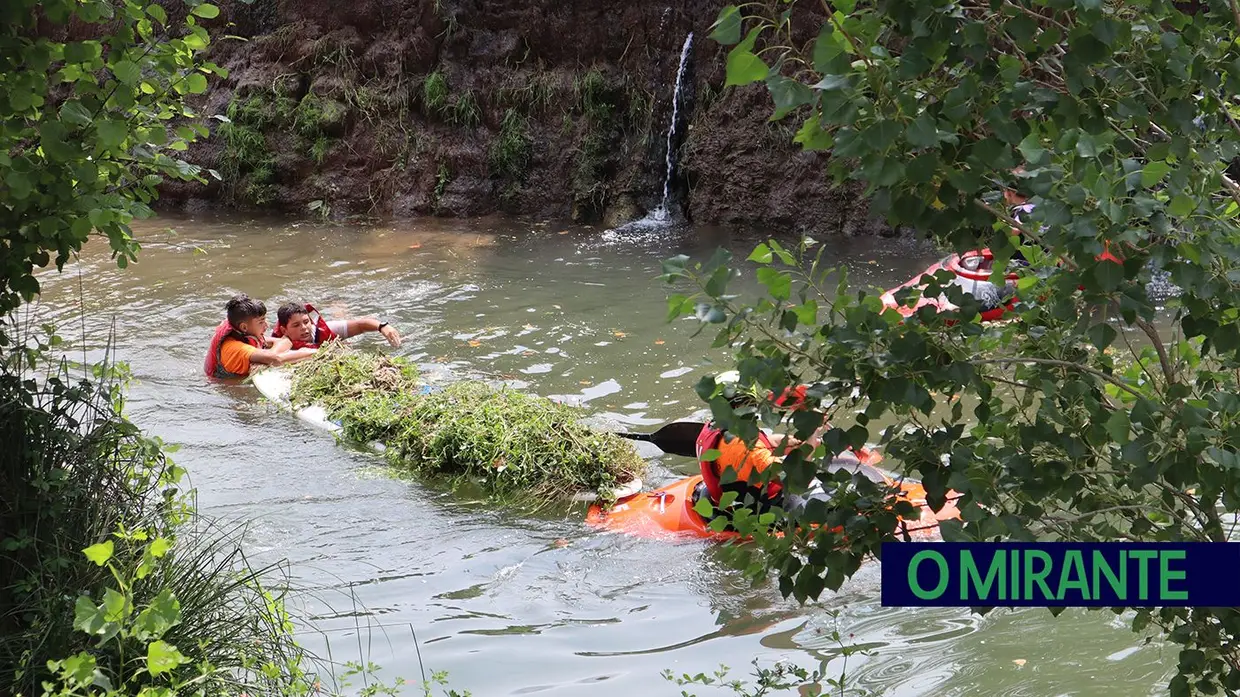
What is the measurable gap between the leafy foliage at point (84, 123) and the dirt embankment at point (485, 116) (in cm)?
1117

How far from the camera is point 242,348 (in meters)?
8.30

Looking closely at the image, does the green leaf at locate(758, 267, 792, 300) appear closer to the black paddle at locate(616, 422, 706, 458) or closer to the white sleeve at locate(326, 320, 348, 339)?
the black paddle at locate(616, 422, 706, 458)

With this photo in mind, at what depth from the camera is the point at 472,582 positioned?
5113 millimetres

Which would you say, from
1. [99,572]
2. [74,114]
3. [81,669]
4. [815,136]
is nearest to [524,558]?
[99,572]

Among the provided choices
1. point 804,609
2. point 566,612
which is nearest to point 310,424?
point 566,612

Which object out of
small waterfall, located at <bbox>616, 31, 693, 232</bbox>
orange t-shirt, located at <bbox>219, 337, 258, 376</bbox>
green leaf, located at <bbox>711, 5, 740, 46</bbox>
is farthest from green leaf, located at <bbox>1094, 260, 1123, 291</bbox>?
small waterfall, located at <bbox>616, 31, 693, 232</bbox>

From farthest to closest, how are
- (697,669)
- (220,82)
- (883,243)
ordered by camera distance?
(220,82) < (883,243) < (697,669)

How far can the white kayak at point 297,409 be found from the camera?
5969 mm

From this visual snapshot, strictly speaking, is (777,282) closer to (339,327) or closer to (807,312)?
(807,312)

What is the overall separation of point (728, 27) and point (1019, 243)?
960 millimetres

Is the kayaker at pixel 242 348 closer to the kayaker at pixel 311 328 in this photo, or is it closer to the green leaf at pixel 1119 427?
the kayaker at pixel 311 328

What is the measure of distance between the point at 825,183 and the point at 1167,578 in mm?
11825

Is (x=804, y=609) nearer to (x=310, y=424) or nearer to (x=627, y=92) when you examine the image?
(x=310, y=424)

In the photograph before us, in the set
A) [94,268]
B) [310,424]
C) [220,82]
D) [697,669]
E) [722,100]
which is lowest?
[697,669]
